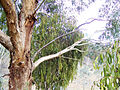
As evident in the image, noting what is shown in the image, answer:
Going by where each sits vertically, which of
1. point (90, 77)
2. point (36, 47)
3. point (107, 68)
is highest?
point (36, 47)

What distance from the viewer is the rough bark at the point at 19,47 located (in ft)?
3.66

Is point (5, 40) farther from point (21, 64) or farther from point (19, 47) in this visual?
point (21, 64)

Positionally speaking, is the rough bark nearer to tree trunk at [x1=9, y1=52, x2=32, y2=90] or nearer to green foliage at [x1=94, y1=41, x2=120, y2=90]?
tree trunk at [x1=9, y1=52, x2=32, y2=90]

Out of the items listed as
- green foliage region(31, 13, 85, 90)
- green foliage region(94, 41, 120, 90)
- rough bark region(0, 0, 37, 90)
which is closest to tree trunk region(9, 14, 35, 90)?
rough bark region(0, 0, 37, 90)

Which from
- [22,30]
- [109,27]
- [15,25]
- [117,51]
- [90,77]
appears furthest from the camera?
[90,77]

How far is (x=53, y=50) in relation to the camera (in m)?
2.26

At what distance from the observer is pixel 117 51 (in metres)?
0.82

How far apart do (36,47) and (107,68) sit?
1590 mm

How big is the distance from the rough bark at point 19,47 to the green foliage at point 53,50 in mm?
866

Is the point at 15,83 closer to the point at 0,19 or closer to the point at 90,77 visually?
the point at 0,19

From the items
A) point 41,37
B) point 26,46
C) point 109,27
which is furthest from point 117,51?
point 109,27

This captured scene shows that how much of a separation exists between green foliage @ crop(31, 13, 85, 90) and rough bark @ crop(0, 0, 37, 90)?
2.84ft

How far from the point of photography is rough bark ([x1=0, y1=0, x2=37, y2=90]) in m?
1.11

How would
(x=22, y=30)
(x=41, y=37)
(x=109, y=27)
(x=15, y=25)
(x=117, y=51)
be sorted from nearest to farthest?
(x=117, y=51) → (x=15, y=25) → (x=22, y=30) → (x=41, y=37) → (x=109, y=27)
